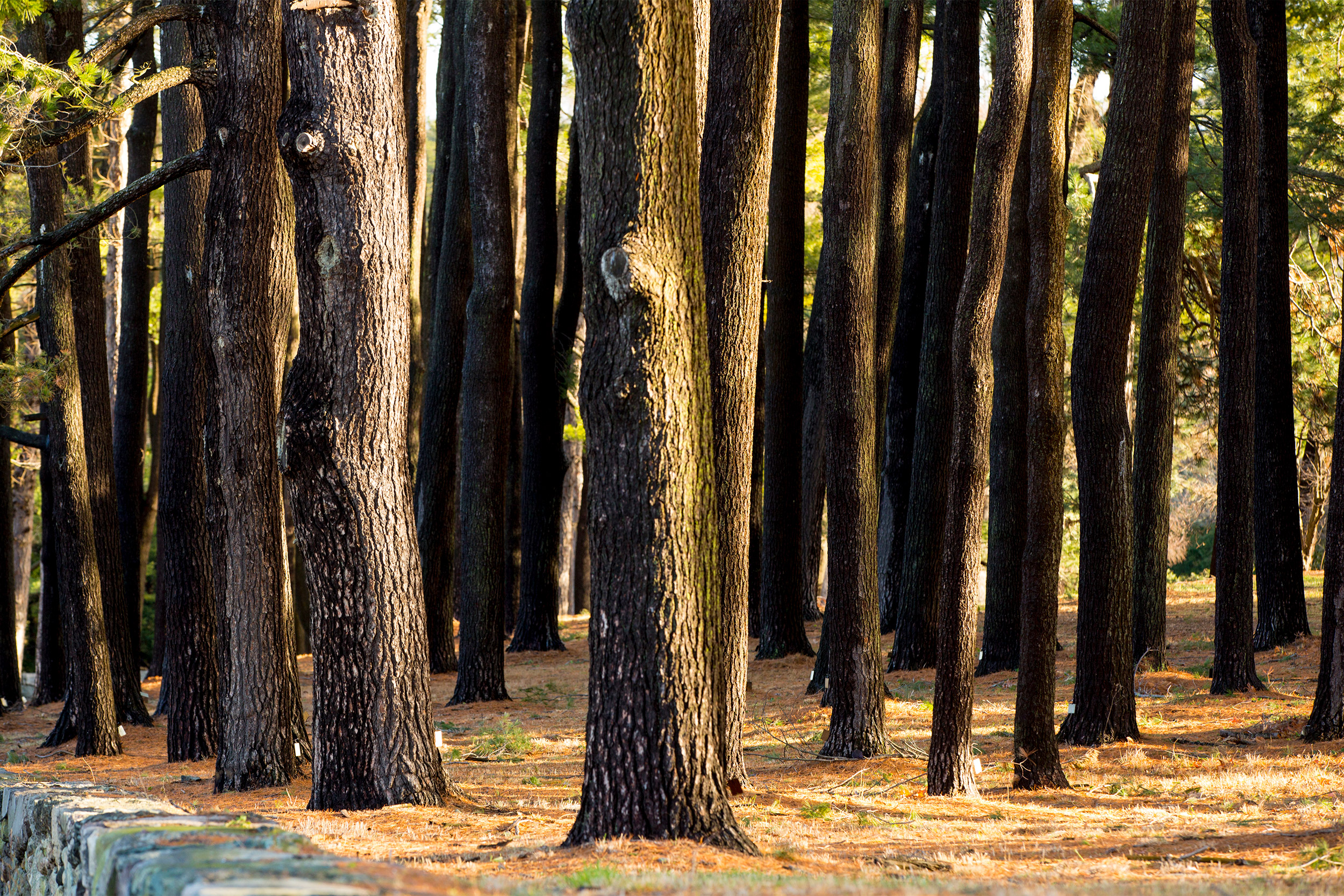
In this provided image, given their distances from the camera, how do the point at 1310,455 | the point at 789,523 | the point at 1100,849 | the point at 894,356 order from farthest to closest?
the point at 1310,455
the point at 894,356
the point at 789,523
the point at 1100,849

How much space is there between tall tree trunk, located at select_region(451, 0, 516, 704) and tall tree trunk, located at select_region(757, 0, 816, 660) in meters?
3.42

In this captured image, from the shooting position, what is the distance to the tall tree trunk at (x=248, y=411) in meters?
7.75

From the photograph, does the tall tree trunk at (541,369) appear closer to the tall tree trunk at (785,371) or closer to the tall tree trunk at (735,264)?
the tall tree trunk at (785,371)

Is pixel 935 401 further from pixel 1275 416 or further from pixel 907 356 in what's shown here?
pixel 1275 416

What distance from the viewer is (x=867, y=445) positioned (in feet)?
28.0

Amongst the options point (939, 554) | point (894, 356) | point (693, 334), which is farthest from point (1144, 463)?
point (693, 334)

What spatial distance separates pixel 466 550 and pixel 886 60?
7.84m

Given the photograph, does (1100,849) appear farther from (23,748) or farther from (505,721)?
(23,748)

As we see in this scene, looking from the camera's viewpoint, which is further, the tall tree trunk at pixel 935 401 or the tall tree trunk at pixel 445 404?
the tall tree trunk at pixel 445 404

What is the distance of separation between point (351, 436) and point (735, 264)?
8.41ft

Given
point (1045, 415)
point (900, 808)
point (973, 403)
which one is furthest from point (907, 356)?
point (900, 808)

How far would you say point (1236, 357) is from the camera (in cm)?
1101

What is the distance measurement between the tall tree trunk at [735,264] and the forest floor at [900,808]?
45.9 inches

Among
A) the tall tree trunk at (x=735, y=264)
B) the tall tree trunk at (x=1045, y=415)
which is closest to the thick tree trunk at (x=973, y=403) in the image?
the tall tree trunk at (x=1045, y=415)
